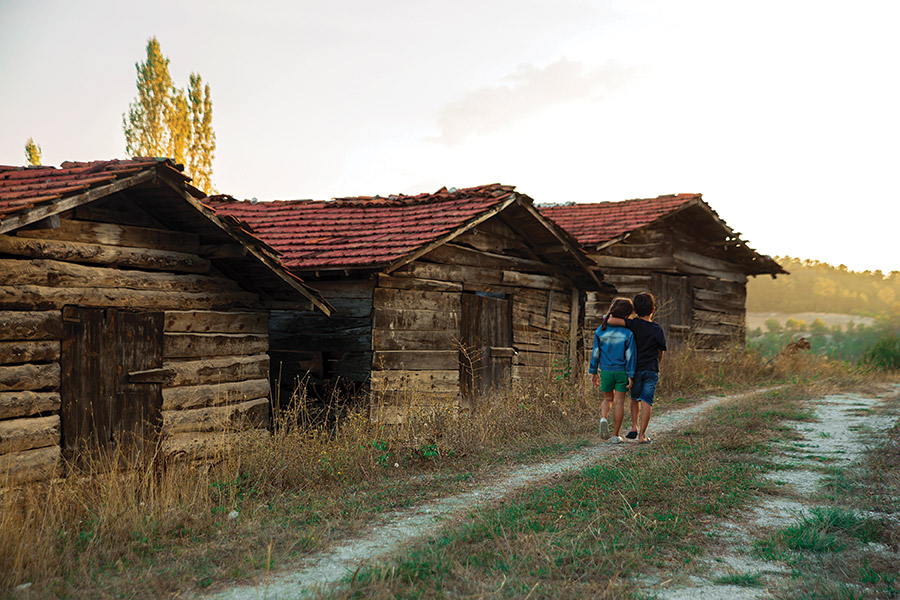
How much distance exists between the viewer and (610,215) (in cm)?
1791

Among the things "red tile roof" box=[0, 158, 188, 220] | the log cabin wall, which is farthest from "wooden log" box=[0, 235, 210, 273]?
"red tile roof" box=[0, 158, 188, 220]

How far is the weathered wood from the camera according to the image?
6342 mm

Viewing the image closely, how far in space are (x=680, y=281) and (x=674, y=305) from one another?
69 centimetres

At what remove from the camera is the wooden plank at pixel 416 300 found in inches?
405

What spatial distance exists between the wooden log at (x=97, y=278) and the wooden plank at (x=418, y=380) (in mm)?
2640

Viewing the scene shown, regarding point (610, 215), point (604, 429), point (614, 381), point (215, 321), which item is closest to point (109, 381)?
point (215, 321)

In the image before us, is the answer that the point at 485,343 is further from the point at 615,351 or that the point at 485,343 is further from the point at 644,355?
the point at 644,355

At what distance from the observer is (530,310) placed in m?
12.7

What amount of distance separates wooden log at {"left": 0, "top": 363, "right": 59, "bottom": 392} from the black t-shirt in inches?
233

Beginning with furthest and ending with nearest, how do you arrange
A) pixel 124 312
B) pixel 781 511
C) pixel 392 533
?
pixel 124 312, pixel 781 511, pixel 392 533

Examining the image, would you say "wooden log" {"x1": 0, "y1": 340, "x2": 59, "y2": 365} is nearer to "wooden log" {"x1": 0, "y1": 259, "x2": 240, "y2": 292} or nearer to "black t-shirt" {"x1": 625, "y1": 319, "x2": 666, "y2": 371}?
"wooden log" {"x1": 0, "y1": 259, "x2": 240, "y2": 292}

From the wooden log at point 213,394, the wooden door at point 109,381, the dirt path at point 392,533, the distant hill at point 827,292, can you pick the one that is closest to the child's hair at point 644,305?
the dirt path at point 392,533

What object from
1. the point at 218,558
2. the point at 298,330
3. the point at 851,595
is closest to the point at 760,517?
the point at 851,595

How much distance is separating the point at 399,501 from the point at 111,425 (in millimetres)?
3173
